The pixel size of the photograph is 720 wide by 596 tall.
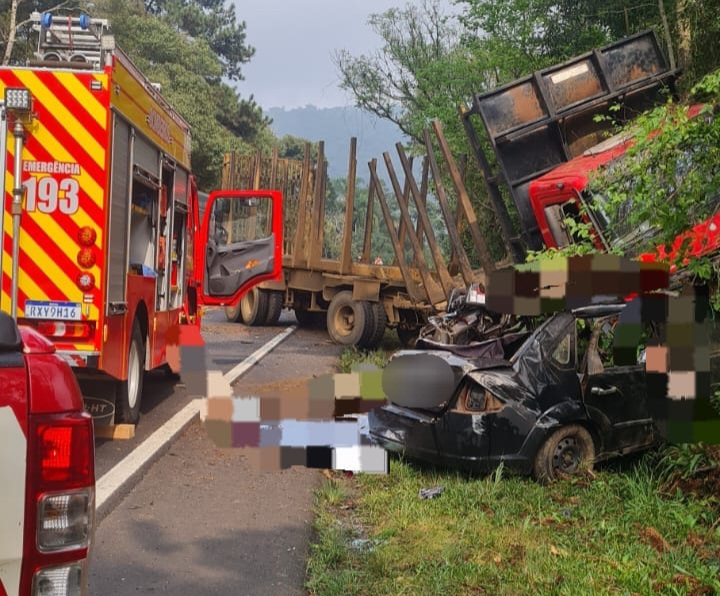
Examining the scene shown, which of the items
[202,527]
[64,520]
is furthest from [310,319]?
[64,520]

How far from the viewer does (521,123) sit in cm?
1078

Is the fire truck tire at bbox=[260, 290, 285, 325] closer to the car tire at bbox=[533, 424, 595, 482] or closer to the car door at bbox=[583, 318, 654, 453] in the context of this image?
the car door at bbox=[583, 318, 654, 453]

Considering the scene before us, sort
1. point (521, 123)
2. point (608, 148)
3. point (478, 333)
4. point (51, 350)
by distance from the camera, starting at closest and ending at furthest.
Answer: point (51, 350) → point (478, 333) → point (608, 148) → point (521, 123)

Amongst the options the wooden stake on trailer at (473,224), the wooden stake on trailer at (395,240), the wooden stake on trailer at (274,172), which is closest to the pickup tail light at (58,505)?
the wooden stake on trailer at (473,224)

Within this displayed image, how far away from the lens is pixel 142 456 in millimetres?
6582

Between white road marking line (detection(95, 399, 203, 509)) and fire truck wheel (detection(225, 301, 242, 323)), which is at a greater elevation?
fire truck wheel (detection(225, 301, 242, 323))

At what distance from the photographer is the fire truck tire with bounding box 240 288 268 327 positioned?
1792cm

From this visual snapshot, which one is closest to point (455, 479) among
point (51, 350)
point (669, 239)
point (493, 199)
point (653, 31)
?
point (669, 239)

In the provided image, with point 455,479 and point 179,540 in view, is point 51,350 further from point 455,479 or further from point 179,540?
point 455,479

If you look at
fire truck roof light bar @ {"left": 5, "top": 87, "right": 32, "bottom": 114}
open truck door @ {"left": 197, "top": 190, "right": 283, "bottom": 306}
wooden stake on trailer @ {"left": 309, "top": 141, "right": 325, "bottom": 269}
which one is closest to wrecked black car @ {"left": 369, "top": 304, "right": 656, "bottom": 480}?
fire truck roof light bar @ {"left": 5, "top": 87, "right": 32, "bottom": 114}

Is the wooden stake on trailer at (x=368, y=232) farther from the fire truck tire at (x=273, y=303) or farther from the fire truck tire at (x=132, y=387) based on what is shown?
the fire truck tire at (x=132, y=387)

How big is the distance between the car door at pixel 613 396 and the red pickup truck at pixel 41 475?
4.55 metres

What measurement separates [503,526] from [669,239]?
215cm

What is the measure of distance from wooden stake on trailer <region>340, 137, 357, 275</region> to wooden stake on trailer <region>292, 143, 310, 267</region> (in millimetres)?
1198
